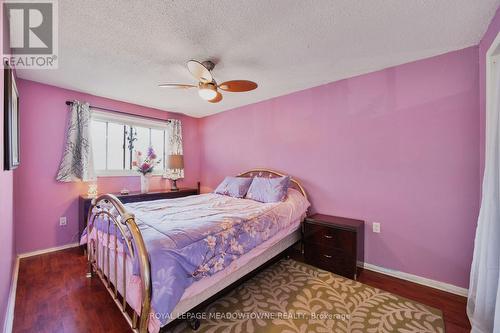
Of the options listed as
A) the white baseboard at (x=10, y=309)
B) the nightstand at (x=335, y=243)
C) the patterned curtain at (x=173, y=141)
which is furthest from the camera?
the patterned curtain at (x=173, y=141)

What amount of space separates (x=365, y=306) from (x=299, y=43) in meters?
2.46

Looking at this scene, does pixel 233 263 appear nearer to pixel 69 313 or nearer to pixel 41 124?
pixel 69 313

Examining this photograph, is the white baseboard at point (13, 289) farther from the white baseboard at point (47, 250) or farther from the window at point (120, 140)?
the window at point (120, 140)

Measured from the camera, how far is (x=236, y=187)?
336 centimetres

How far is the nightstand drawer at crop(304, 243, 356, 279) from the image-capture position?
2343 mm

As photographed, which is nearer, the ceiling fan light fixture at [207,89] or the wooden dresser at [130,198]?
the ceiling fan light fixture at [207,89]

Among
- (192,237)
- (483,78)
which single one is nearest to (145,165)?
(192,237)

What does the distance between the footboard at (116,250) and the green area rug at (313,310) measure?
1.62ft

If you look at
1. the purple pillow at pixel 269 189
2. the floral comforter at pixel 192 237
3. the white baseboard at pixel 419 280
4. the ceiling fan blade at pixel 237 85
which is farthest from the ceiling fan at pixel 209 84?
the white baseboard at pixel 419 280

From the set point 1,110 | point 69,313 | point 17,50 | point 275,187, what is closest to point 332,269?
point 275,187

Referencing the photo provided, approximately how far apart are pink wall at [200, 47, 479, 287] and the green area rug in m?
0.62

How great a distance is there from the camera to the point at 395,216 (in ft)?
7.88

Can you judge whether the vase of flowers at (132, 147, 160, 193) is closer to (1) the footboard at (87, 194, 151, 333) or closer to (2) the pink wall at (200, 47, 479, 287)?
(1) the footboard at (87, 194, 151, 333)

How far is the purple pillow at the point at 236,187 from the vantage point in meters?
3.29
